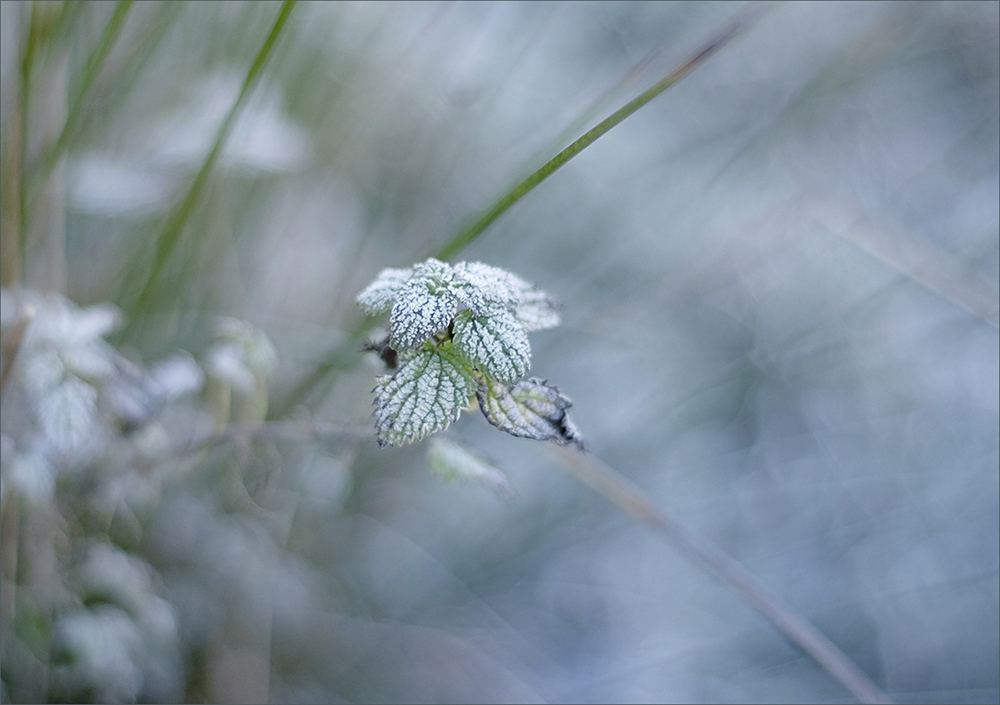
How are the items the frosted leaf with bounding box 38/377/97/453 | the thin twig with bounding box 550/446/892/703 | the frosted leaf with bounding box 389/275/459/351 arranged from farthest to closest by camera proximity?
the thin twig with bounding box 550/446/892/703, the frosted leaf with bounding box 38/377/97/453, the frosted leaf with bounding box 389/275/459/351

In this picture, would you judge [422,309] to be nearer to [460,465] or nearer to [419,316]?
[419,316]

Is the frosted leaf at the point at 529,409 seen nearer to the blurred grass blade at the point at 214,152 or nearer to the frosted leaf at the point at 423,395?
the frosted leaf at the point at 423,395

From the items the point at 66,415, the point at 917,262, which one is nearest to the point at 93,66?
the point at 66,415

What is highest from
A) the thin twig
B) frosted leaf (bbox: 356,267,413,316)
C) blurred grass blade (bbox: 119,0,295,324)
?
blurred grass blade (bbox: 119,0,295,324)

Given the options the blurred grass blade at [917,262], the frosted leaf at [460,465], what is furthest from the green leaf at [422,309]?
the blurred grass blade at [917,262]

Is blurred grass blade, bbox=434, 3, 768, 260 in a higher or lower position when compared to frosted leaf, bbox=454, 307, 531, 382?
higher

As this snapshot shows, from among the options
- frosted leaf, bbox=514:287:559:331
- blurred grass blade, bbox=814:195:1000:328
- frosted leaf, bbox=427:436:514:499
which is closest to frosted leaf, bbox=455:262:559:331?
frosted leaf, bbox=514:287:559:331

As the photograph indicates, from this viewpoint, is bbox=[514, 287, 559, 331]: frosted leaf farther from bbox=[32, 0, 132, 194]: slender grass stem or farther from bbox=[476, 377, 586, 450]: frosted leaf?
bbox=[32, 0, 132, 194]: slender grass stem
